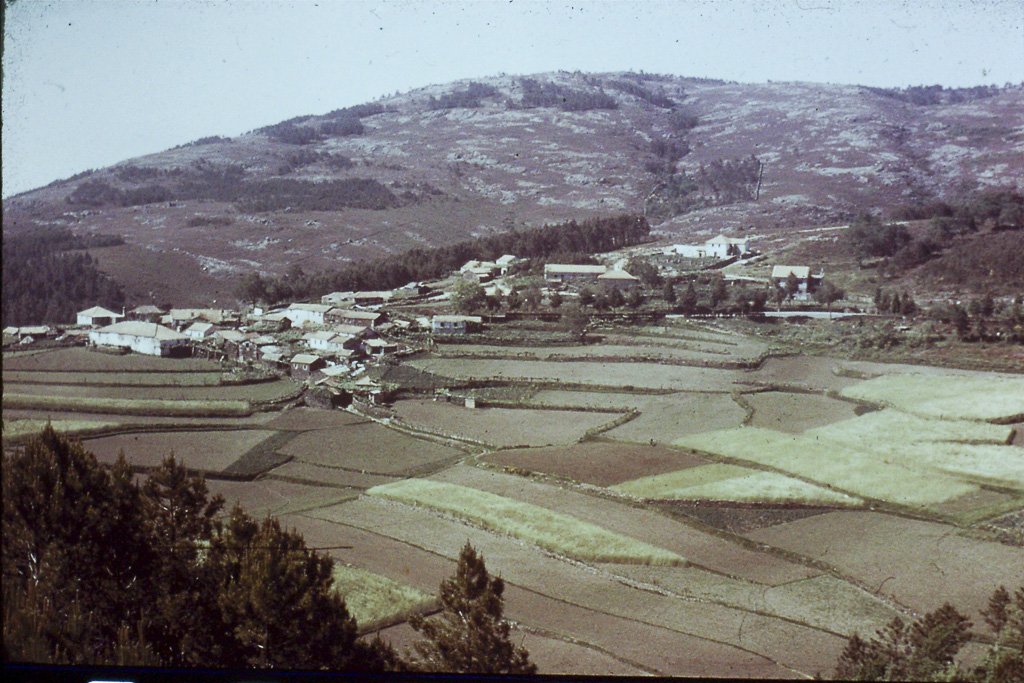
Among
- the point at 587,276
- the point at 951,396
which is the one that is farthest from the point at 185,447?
the point at 951,396

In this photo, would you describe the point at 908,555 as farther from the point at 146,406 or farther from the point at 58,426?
the point at 58,426

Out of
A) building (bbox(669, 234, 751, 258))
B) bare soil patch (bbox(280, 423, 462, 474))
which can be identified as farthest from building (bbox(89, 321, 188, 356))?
building (bbox(669, 234, 751, 258))

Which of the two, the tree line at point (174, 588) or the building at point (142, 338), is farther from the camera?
the building at point (142, 338)

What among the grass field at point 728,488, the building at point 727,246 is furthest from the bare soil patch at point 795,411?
the building at point 727,246

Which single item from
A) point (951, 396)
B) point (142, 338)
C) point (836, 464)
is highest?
point (142, 338)

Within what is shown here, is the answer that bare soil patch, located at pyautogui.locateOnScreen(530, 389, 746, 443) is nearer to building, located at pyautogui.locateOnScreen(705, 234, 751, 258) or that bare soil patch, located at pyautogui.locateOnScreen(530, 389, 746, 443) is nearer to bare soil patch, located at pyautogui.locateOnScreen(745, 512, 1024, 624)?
bare soil patch, located at pyautogui.locateOnScreen(745, 512, 1024, 624)

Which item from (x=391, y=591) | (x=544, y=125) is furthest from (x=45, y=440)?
(x=544, y=125)

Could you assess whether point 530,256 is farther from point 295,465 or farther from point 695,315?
point 295,465

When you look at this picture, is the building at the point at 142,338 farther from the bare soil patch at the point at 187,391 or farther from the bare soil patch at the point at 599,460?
the bare soil patch at the point at 599,460
